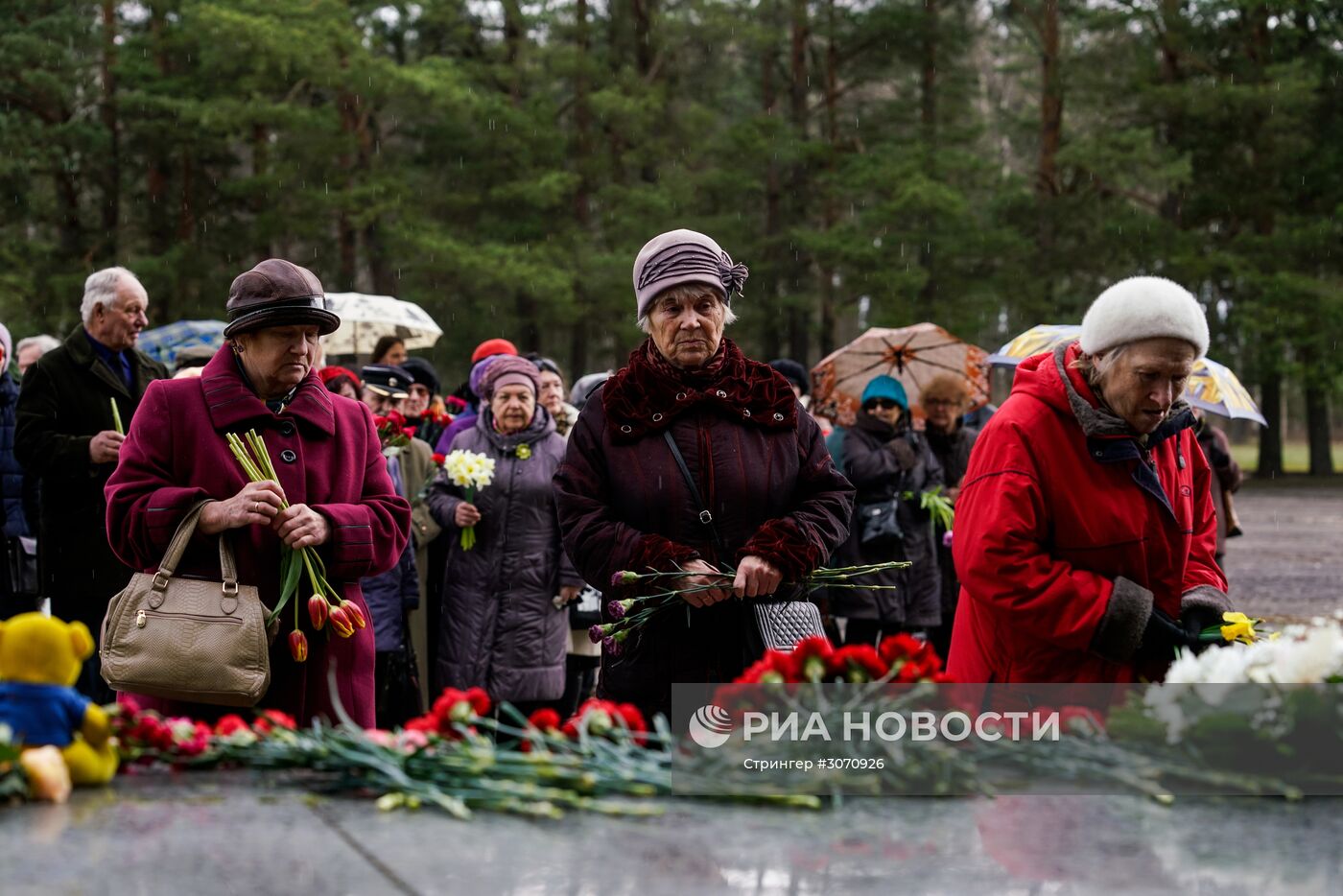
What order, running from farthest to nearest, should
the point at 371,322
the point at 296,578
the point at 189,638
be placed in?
the point at 371,322
the point at 296,578
the point at 189,638

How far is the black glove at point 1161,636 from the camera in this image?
11.2 feet

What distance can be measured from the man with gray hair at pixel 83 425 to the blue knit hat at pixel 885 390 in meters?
3.82

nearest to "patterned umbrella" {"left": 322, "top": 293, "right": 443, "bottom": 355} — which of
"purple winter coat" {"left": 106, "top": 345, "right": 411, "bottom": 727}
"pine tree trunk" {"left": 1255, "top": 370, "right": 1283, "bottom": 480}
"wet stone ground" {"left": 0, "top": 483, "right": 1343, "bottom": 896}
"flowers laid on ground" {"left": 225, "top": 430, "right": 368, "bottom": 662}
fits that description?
"purple winter coat" {"left": 106, "top": 345, "right": 411, "bottom": 727}

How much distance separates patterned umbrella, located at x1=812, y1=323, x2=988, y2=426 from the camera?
408 inches

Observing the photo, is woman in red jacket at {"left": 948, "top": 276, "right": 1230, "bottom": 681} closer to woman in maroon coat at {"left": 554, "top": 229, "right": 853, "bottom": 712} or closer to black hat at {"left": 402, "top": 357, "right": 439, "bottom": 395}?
woman in maroon coat at {"left": 554, "top": 229, "right": 853, "bottom": 712}

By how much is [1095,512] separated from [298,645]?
6.33ft

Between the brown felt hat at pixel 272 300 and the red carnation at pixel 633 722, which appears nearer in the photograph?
the red carnation at pixel 633 722

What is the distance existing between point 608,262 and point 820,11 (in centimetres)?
899

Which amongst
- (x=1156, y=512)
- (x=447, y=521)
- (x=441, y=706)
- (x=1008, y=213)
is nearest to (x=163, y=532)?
(x=441, y=706)

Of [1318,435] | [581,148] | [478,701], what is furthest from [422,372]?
[1318,435]

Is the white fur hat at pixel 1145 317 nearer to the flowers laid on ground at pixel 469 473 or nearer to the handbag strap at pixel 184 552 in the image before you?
the handbag strap at pixel 184 552

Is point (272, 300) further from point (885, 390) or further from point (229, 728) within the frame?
point (885, 390)

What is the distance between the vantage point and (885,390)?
8453 millimetres

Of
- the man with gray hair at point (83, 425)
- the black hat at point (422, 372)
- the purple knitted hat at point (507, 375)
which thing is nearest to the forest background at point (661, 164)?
the black hat at point (422, 372)
